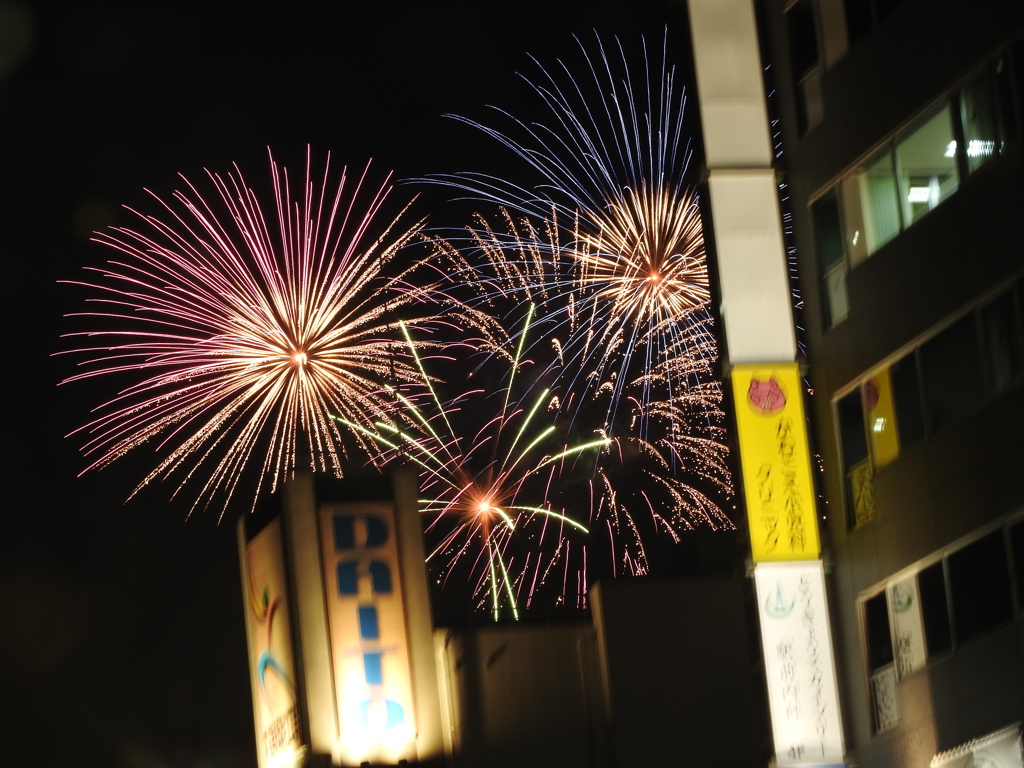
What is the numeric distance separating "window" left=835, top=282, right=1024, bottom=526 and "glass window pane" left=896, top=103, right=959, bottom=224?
2.00 m

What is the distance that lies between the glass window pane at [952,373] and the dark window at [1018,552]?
1.97 m

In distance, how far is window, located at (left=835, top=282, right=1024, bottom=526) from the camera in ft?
71.7

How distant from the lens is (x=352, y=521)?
35000 mm

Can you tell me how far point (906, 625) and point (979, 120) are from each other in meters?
7.46

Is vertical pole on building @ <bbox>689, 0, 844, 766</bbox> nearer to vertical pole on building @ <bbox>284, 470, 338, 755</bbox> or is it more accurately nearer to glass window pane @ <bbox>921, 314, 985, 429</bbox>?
glass window pane @ <bbox>921, 314, 985, 429</bbox>

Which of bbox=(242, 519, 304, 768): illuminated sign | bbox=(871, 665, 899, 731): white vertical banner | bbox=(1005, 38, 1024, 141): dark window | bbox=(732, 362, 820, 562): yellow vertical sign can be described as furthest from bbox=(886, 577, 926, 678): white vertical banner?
bbox=(242, 519, 304, 768): illuminated sign

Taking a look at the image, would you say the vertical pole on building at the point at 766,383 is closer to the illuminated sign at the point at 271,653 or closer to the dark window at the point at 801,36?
the dark window at the point at 801,36

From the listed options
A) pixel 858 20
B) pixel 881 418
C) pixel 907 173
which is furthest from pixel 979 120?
pixel 881 418

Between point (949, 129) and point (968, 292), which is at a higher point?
point (949, 129)

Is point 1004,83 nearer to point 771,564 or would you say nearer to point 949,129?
point 949,129

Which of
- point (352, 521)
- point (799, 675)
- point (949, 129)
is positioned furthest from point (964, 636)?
point (352, 521)

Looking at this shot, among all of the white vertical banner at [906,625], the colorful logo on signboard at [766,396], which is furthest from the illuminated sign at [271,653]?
the white vertical banner at [906,625]

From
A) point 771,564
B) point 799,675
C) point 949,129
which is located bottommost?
point 799,675

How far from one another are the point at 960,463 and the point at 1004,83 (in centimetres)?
530
